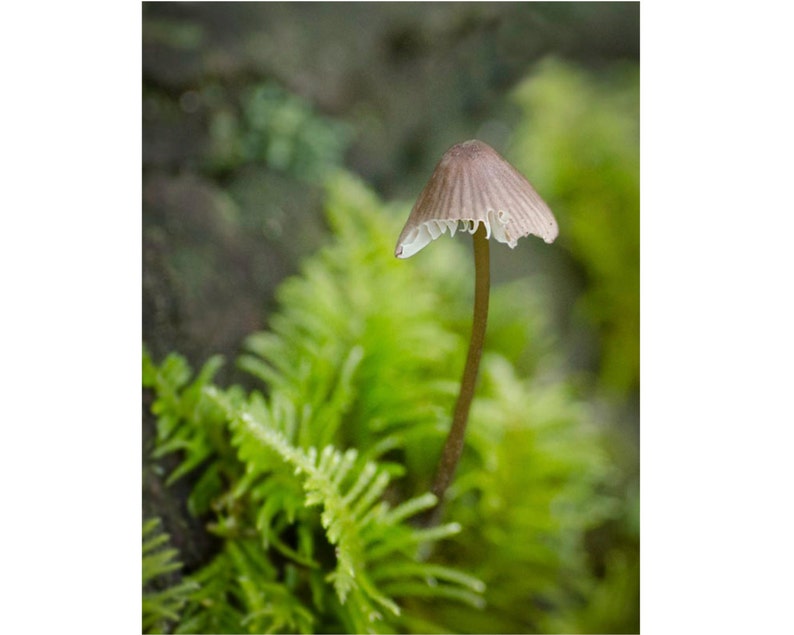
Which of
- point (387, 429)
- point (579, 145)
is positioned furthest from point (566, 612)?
point (579, 145)

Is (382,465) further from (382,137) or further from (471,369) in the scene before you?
(382,137)

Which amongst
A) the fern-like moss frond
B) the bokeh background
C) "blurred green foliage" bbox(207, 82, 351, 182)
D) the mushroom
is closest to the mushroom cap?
the mushroom

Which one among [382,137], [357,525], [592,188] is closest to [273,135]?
[382,137]

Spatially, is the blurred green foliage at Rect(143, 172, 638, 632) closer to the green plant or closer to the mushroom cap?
the green plant

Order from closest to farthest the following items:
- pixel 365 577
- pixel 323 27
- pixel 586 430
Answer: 1. pixel 365 577
2. pixel 586 430
3. pixel 323 27

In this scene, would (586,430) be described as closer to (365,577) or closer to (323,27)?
(365,577)
